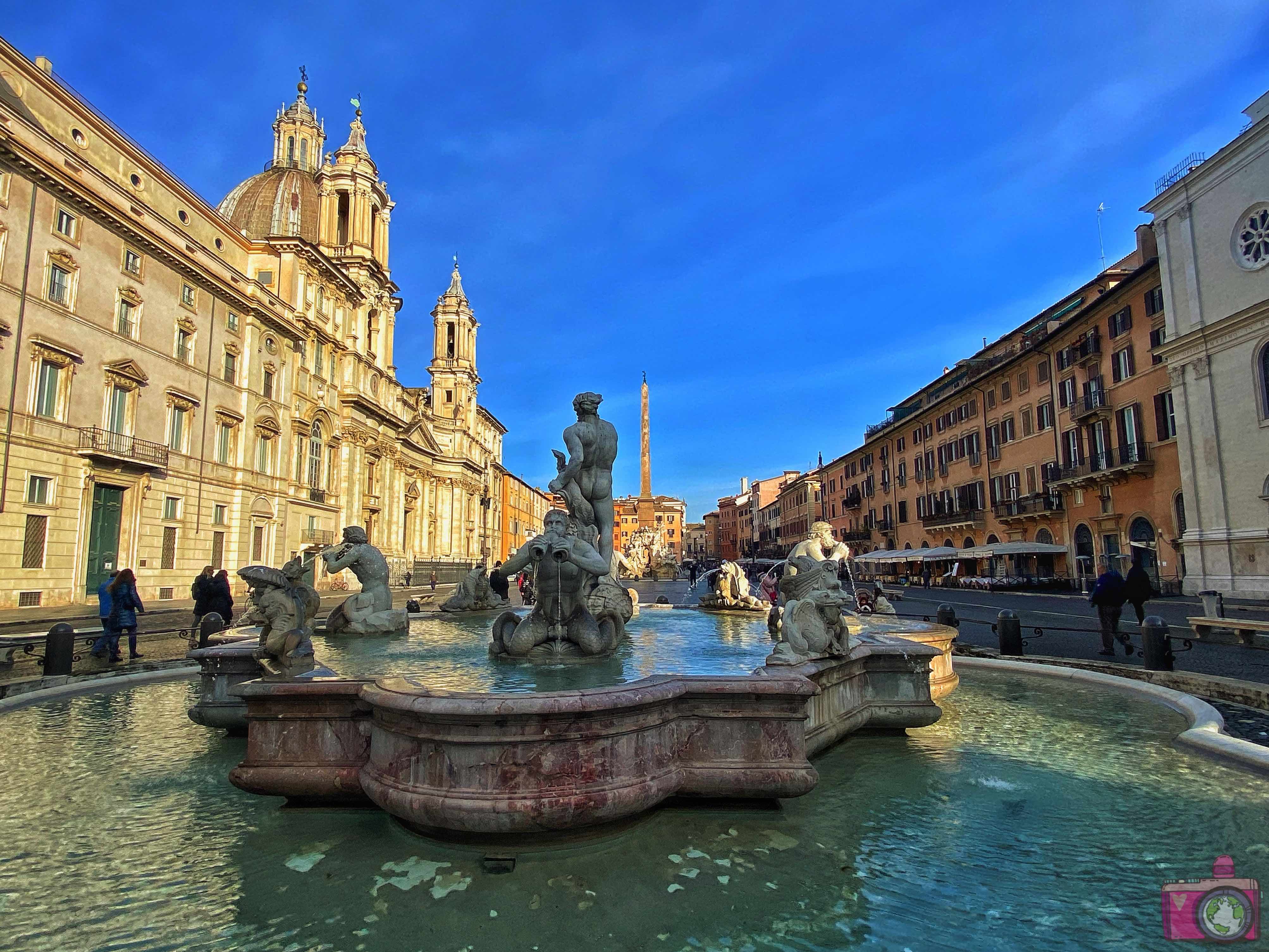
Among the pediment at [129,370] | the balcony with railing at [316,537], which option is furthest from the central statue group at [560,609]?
the balcony with railing at [316,537]

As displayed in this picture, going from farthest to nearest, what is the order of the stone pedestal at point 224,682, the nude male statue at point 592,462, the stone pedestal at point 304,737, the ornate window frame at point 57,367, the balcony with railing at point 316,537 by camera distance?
the balcony with railing at point 316,537, the ornate window frame at point 57,367, the nude male statue at point 592,462, the stone pedestal at point 224,682, the stone pedestal at point 304,737

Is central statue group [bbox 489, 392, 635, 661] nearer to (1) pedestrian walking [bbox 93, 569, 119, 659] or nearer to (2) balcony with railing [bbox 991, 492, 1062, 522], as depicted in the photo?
(1) pedestrian walking [bbox 93, 569, 119, 659]

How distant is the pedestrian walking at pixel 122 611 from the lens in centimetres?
987

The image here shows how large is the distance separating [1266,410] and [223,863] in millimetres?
28792

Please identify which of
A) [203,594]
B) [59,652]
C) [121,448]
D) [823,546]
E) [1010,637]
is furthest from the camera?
[121,448]

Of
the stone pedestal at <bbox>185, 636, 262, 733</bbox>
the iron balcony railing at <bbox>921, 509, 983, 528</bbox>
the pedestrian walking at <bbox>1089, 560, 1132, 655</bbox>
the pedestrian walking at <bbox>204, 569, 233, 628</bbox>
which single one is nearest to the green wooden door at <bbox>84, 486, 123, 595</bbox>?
the pedestrian walking at <bbox>204, 569, 233, 628</bbox>

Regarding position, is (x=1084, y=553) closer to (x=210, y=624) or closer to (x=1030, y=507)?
(x=1030, y=507)

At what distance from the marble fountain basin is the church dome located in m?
45.9

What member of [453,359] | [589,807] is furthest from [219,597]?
[453,359]

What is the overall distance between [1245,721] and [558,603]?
5.98m

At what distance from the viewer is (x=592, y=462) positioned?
8.84 m

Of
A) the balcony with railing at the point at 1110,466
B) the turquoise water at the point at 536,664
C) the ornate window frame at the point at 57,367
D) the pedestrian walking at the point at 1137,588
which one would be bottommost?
the turquoise water at the point at 536,664

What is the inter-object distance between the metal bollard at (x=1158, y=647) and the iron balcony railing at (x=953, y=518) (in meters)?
36.1

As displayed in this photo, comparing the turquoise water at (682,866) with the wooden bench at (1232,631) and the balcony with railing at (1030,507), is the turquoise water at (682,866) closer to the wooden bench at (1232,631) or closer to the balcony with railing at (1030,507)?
the wooden bench at (1232,631)
